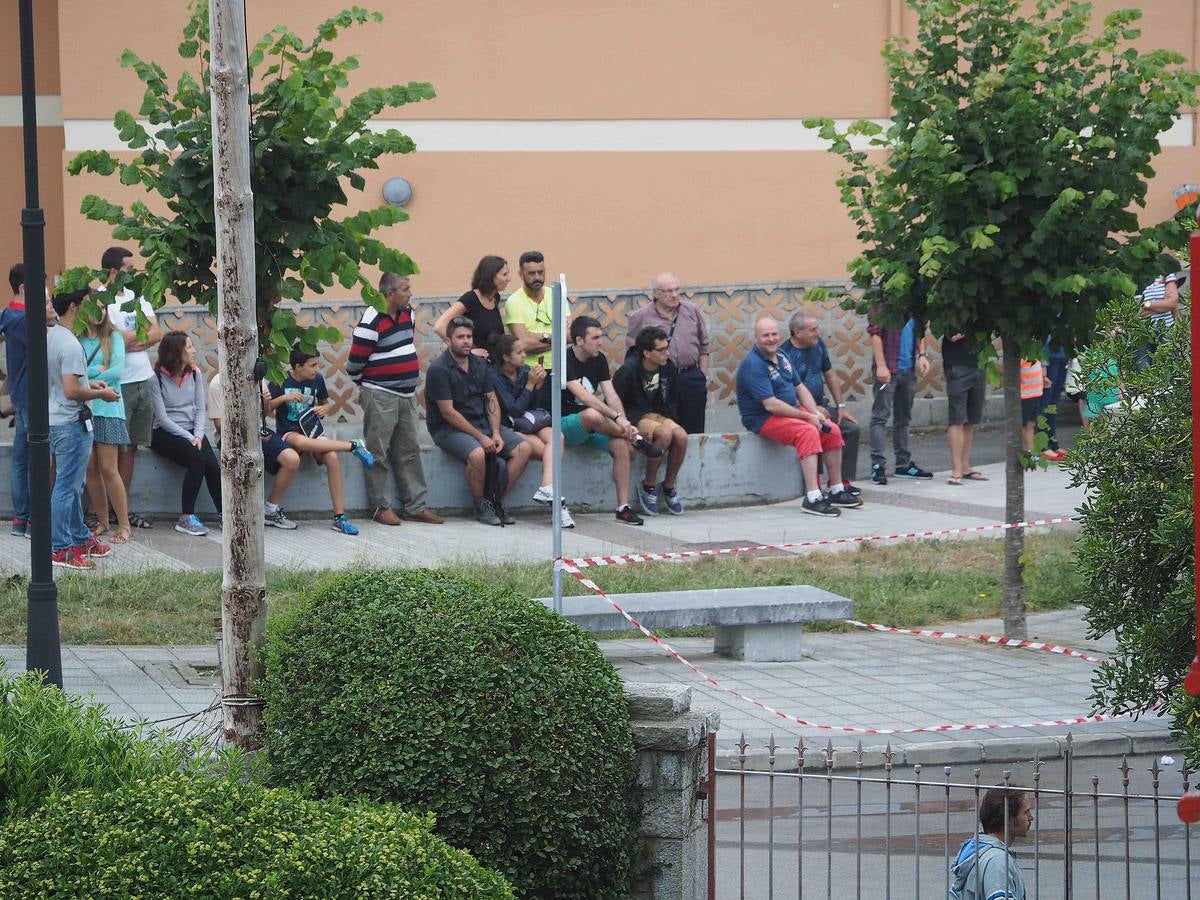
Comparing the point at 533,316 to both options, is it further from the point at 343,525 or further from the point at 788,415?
the point at 343,525

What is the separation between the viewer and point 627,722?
224 inches

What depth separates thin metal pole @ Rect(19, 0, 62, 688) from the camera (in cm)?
891

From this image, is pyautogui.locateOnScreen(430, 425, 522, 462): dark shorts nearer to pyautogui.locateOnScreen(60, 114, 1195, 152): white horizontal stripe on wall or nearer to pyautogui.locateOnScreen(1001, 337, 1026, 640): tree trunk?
pyautogui.locateOnScreen(1001, 337, 1026, 640): tree trunk

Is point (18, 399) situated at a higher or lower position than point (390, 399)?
higher

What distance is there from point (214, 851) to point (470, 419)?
11.4 metres

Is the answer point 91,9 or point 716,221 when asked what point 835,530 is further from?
point 91,9

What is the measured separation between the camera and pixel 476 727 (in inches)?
207

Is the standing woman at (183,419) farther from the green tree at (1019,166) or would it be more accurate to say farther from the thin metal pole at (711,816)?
the thin metal pole at (711,816)

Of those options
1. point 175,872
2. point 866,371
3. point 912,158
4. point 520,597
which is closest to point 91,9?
point 866,371

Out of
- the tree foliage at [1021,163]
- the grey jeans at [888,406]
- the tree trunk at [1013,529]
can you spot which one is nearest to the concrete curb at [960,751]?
the tree trunk at [1013,529]

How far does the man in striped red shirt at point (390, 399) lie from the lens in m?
15.1

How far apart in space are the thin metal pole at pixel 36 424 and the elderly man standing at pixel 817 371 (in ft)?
→ 31.7

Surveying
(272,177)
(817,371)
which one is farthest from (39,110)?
(272,177)

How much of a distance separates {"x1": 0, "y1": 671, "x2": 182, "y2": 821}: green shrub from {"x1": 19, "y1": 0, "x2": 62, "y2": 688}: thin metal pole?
3968mm
